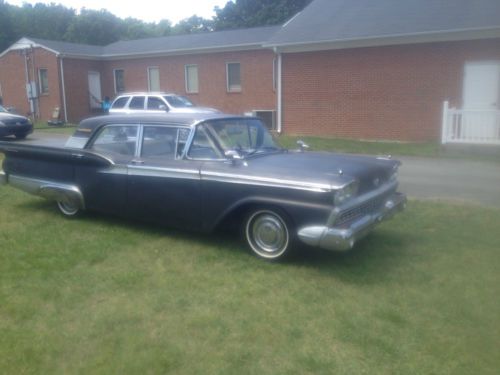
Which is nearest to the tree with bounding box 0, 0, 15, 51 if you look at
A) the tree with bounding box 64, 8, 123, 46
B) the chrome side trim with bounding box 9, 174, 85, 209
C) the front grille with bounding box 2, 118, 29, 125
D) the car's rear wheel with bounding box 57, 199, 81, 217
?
the tree with bounding box 64, 8, 123, 46

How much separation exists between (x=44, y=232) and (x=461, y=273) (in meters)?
4.76

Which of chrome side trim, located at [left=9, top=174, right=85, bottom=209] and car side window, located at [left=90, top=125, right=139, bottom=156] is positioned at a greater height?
car side window, located at [left=90, top=125, right=139, bottom=156]

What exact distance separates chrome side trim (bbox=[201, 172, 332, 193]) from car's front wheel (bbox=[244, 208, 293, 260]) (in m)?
0.28

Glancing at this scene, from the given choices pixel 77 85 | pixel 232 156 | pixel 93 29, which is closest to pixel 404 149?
pixel 232 156

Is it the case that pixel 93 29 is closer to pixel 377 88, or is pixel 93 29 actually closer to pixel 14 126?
pixel 14 126

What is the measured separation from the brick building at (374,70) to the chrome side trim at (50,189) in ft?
35.3

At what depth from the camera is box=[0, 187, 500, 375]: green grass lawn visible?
10.9 ft

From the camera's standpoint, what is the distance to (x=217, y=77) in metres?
24.8

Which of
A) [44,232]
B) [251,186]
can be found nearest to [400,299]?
[251,186]

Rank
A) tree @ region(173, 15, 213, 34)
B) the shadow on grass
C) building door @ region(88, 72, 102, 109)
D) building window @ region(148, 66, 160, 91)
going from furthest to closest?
tree @ region(173, 15, 213, 34), building door @ region(88, 72, 102, 109), building window @ region(148, 66, 160, 91), the shadow on grass

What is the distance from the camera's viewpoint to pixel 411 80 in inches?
630

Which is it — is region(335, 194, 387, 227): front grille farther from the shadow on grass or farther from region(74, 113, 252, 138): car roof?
region(74, 113, 252, 138): car roof

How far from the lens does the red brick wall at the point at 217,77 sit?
23469 mm

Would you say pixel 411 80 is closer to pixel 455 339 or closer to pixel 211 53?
pixel 211 53
